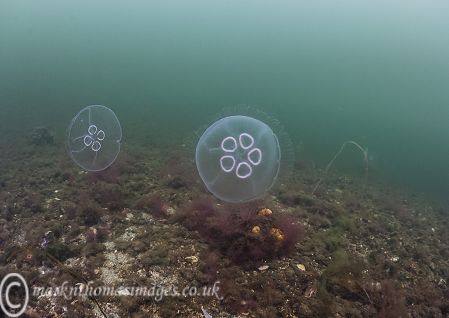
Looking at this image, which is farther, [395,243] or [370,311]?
[395,243]

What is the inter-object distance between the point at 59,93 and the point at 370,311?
78.9 feet

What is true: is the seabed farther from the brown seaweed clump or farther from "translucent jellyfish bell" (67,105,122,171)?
"translucent jellyfish bell" (67,105,122,171)

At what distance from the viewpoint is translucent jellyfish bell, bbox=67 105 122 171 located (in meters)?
8.20

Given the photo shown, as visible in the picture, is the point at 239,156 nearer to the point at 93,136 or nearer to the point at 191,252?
the point at 191,252

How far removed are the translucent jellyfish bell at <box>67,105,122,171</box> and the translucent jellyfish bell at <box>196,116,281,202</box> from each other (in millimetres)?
3405

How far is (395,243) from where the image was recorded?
25.0 feet

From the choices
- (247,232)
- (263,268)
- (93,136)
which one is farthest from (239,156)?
(93,136)

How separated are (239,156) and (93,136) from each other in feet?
14.0

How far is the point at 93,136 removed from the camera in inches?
327

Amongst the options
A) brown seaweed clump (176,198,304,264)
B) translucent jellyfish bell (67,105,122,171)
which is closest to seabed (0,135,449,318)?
brown seaweed clump (176,198,304,264)

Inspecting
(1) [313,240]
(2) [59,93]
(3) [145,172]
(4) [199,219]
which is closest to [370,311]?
(1) [313,240]

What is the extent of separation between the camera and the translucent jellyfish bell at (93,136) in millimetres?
8203

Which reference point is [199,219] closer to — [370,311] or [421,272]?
[370,311]

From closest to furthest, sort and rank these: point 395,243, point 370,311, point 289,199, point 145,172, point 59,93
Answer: point 370,311 < point 395,243 < point 289,199 < point 145,172 < point 59,93
